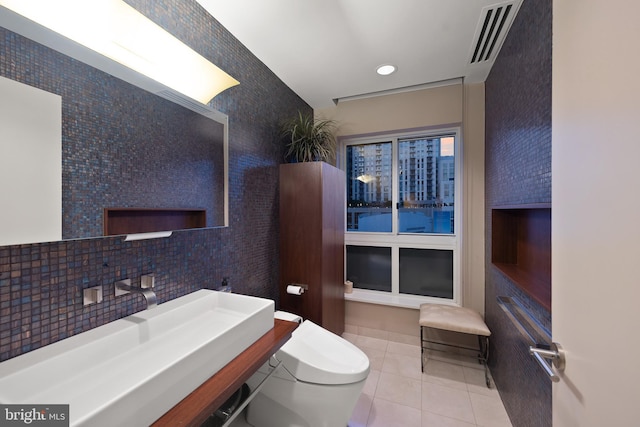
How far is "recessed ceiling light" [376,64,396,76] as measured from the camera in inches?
80.1

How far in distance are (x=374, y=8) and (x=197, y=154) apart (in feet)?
4.38

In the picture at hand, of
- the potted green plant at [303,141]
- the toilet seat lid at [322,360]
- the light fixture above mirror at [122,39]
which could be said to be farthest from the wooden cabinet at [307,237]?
the light fixture above mirror at [122,39]

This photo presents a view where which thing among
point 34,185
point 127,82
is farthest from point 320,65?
point 34,185

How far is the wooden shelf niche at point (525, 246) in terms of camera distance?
1273mm

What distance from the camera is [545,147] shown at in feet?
3.72

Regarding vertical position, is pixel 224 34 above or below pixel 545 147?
above

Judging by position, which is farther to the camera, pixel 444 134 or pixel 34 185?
pixel 444 134

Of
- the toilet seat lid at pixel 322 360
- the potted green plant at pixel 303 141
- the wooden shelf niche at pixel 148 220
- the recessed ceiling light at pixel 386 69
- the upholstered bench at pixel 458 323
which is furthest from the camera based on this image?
the potted green plant at pixel 303 141

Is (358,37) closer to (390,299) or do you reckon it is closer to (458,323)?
(458,323)

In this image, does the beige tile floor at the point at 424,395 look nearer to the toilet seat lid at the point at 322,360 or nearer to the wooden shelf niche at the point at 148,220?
the toilet seat lid at the point at 322,360

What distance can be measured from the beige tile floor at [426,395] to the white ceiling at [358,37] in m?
2.54

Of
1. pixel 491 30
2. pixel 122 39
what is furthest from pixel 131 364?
pixel 491 30

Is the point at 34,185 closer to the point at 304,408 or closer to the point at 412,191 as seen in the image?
the point at 304,408

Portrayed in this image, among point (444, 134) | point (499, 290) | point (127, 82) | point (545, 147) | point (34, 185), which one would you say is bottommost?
point (499, 290)
